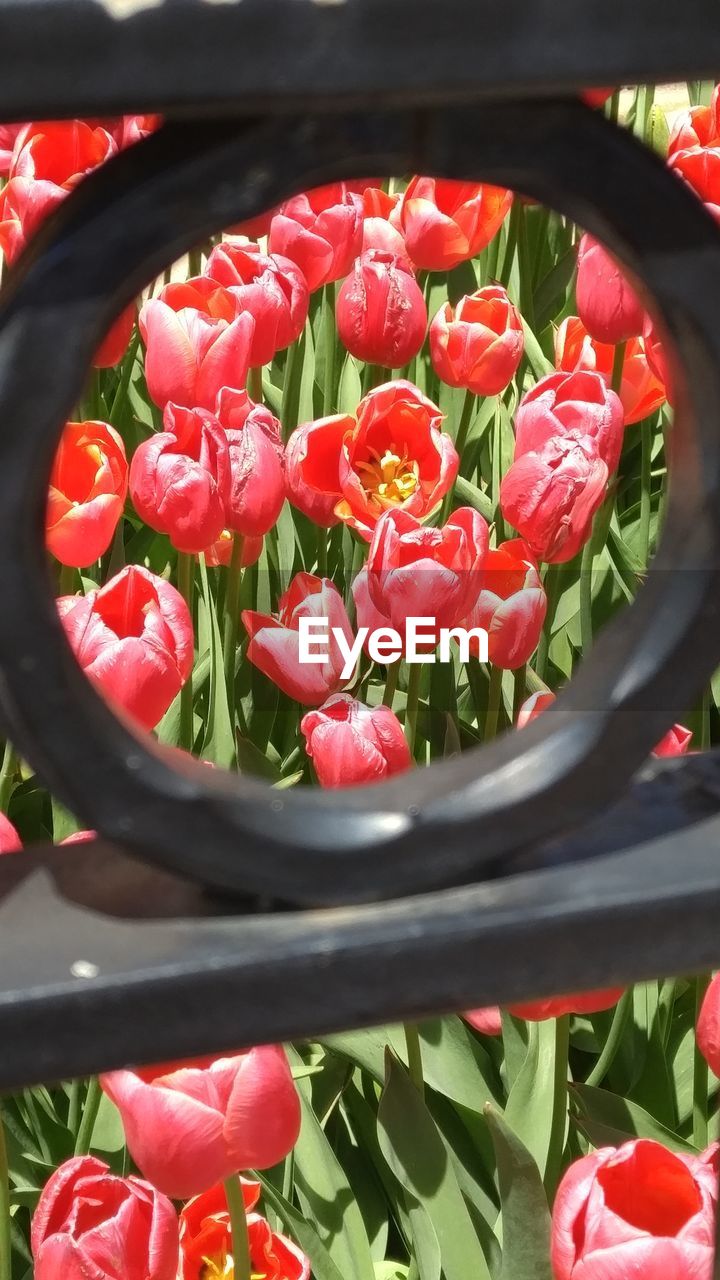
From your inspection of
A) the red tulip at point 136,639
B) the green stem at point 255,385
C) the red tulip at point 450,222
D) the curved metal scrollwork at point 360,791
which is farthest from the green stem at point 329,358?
the curved metal scrollwork at point 360,791

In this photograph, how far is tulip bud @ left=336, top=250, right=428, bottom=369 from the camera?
107 cm

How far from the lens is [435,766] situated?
314 mm

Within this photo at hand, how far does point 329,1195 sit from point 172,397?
0.54 m

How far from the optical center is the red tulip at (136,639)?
741 mm

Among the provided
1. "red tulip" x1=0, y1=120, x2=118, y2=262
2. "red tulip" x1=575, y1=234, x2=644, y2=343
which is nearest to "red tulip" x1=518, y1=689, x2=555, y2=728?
"red tulip" x1=575, y1=234, x2=644, y2=343

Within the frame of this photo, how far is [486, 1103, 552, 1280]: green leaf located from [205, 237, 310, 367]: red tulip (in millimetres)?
598

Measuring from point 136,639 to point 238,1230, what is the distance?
0.30 metres

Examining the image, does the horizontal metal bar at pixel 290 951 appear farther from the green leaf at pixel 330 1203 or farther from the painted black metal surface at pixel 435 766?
the green leaf at pixel 330 1203

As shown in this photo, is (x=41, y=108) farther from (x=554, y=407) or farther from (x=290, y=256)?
(x=290, y=256)

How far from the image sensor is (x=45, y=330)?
0.24 metres

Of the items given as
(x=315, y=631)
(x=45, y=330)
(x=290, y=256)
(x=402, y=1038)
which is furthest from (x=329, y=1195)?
(x=290, y=256)

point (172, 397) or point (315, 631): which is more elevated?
point (172, 397)

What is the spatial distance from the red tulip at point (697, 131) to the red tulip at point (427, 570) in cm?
56

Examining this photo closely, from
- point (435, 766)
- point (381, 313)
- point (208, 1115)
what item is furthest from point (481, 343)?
point (435, 766)
